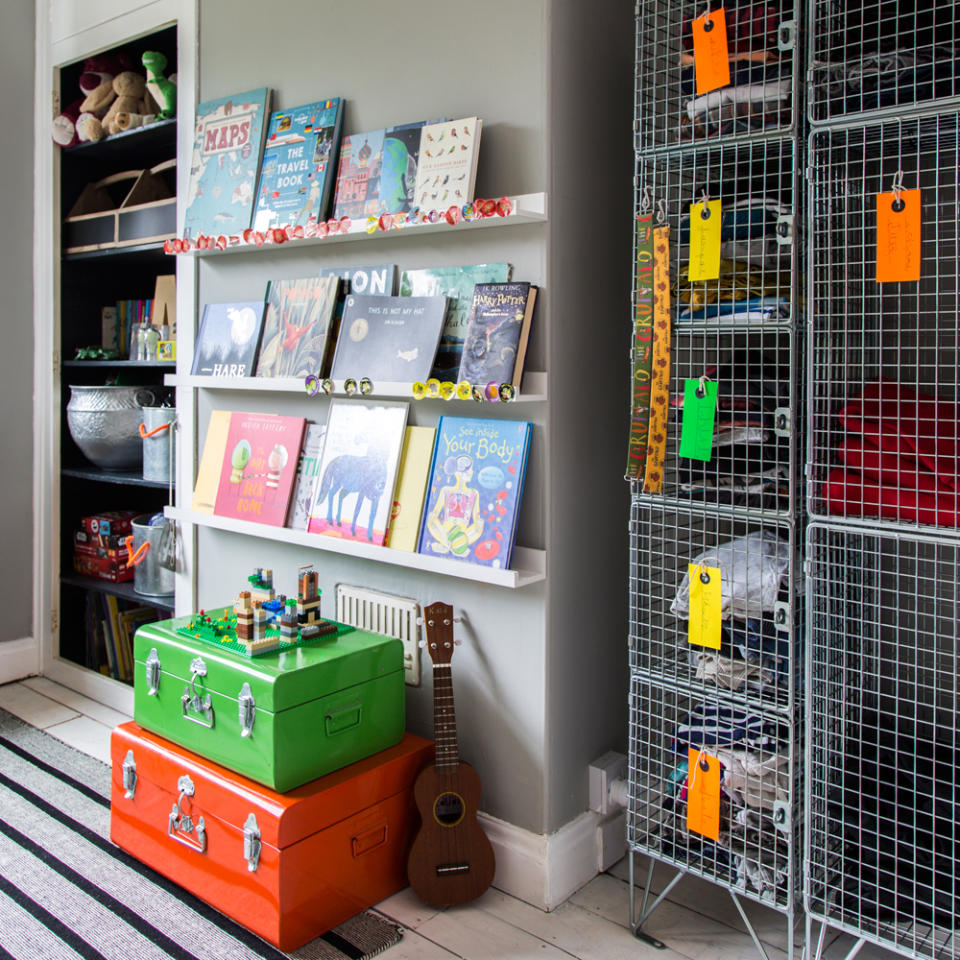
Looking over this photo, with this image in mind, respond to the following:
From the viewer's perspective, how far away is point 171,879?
192 cm

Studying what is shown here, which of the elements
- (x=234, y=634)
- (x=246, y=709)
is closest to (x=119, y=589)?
(x=234, y=634)

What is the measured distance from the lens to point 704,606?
1633mm

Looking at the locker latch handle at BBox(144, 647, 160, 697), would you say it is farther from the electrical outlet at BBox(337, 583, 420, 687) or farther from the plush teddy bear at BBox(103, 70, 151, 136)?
the plush teddy bear at BBox(103, 70, 151, 136)

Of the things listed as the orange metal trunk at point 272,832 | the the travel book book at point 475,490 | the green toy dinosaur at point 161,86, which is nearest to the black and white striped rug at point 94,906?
the orange metal trunk at point 272,832

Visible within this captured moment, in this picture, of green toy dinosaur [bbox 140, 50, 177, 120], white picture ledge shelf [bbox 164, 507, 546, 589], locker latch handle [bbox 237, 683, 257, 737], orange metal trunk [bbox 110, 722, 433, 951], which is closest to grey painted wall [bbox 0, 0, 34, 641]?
green toy dinosaur [bbox 140, 50, 177, 120]

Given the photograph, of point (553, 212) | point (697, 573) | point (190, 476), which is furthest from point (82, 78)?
point (697, 573)

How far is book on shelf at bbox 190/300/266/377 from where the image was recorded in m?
2.33

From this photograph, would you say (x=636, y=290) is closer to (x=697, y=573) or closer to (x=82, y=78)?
(x=697, y=573)

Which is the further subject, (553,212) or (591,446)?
(591,446)

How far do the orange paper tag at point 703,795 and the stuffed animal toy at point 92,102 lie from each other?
2728mm

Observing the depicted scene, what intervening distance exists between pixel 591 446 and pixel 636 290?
382mm

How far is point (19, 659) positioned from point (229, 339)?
1.64 meters

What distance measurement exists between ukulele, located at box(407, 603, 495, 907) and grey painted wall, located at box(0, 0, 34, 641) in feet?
6.65

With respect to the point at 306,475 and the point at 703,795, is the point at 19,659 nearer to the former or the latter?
the point at 306,475
